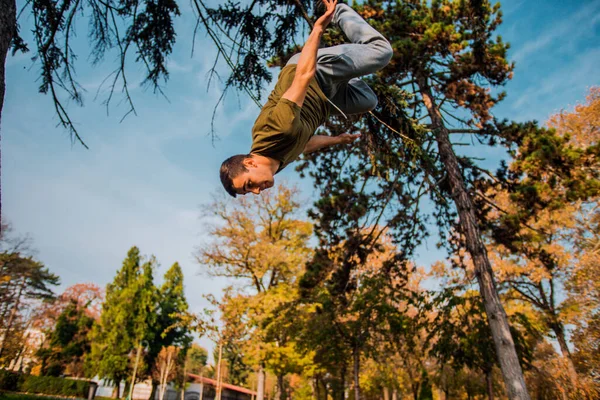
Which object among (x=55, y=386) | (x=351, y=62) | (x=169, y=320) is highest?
(x=169, y=320)

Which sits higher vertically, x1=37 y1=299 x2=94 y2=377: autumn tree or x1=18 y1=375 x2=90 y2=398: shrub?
x1=37 y1=299 x2=94 y2=377: autumn tree

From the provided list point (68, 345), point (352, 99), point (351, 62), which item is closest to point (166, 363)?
point (68, 345)

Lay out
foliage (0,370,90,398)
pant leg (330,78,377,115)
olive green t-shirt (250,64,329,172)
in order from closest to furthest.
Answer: olive green t-shirt (250,64,329,172) → pant leg (330,78,377,115) → foliage (0,370,90,398)

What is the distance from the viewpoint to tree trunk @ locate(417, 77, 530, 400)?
525 cm

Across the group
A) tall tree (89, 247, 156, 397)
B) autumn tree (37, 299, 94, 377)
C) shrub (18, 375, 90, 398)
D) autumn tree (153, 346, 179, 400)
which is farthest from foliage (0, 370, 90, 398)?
autumn tree (153, 346, 179, 400)

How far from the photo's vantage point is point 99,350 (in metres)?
24.5

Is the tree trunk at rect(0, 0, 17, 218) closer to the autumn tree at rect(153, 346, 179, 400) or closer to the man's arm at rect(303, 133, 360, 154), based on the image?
the man's arm at rect(303, 133, 360, 154)

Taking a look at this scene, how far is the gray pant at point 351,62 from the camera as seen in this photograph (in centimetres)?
246

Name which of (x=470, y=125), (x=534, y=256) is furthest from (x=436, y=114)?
(x=534, y=256)

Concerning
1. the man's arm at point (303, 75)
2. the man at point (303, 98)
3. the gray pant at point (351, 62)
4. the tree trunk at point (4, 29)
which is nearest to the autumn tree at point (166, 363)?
the man at point (303, 98)

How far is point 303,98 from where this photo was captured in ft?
6.99

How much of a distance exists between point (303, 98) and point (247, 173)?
0.59 m

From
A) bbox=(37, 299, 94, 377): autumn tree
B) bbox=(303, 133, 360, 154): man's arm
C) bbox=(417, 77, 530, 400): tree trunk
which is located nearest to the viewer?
bbox=(303, 133, 360, 154): man's arm

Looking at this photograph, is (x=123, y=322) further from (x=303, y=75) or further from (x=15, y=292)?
(x=303, y=75)
